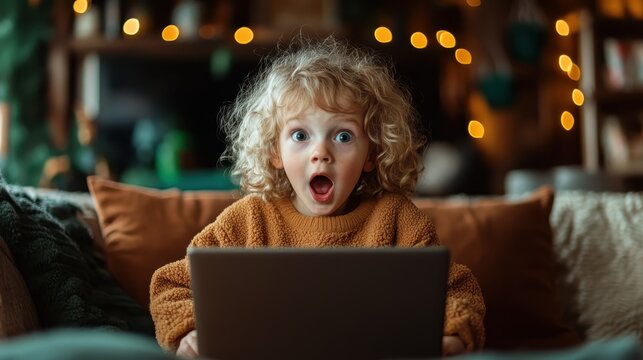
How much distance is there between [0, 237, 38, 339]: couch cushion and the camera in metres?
1.06

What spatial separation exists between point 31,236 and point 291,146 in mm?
466

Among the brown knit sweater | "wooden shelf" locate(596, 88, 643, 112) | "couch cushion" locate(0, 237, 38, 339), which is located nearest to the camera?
"couch cushion" locate(0, 237, 38, 339)

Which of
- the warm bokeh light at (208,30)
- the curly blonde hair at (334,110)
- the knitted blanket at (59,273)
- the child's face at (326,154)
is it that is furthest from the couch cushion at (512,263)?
the warm bokeh light at (208,30)

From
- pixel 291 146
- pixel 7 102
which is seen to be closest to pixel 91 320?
pixel 291 146

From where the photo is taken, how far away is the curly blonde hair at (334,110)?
1.28m

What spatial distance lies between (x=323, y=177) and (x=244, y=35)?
10.8ft

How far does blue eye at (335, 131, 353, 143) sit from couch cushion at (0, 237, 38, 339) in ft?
1.81

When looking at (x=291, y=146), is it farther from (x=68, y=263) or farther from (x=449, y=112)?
(x=449, y=112)

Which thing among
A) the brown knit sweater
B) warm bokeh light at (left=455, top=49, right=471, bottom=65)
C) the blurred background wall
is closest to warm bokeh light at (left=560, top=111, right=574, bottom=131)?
the blurred background wall

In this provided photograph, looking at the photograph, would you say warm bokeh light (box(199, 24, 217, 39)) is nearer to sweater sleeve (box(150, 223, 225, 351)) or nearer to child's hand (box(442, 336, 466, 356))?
sweater sleeve (box(150, 223, 225, 351))

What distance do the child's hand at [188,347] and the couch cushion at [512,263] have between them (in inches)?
26.0

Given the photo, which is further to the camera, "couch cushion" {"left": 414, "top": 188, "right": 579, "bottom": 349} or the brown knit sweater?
"couch cushion" {"left": 414, "top": 188, "right": 579, "bottom": 349}

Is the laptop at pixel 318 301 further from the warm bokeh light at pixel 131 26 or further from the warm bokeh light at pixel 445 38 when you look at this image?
the warm bokeh light at pixel 445 38

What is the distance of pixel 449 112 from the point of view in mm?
4660
